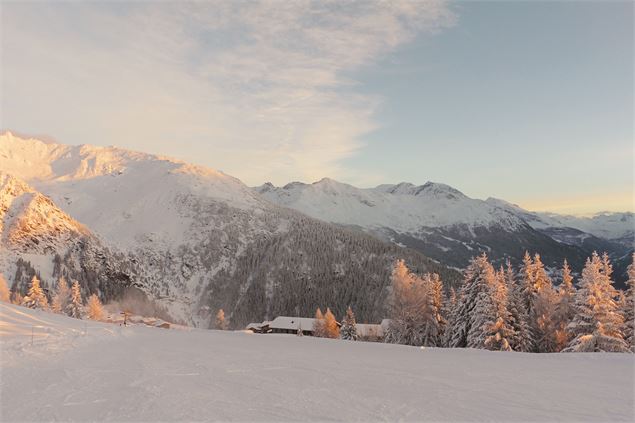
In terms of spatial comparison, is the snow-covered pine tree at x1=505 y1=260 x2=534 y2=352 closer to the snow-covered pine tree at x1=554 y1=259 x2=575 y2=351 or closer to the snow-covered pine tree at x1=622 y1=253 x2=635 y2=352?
the snow-covered pine tree at x1=554 y1=259 x2=575 y2=351

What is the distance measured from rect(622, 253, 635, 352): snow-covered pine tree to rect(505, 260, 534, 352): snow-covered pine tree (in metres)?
8.22

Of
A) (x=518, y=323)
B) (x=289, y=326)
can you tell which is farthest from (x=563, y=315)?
(x=289, y=326)

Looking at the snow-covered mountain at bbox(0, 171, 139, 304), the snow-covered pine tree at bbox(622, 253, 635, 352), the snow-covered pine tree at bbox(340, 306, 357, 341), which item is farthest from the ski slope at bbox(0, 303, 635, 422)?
the snow-covered mountain at bbox(0, 171, 139, 304)

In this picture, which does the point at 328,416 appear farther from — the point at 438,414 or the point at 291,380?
the point at 291,380

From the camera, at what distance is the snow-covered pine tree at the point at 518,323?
140 feet

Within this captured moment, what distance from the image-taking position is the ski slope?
11047 mm

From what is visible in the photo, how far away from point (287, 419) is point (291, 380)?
500 cm

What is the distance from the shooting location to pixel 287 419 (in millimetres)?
10367

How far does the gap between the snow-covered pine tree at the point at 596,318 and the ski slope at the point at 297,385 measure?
14.3 m

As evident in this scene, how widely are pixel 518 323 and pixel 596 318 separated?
839 centimetres

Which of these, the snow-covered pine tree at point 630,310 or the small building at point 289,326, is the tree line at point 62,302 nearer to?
the small building at point 289,326

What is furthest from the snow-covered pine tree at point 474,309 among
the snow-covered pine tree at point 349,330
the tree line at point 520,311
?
the snow-covered pine tree at point 349,330

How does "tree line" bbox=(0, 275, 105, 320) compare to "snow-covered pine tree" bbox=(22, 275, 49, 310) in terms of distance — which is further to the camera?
"tree line" bbox=(0, 275, 105, 320)

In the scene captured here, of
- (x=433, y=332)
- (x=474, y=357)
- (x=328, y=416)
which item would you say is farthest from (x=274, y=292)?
(x=328, y=416)
